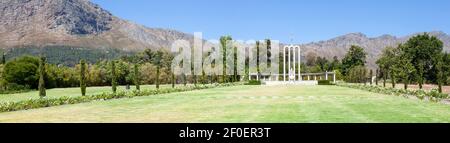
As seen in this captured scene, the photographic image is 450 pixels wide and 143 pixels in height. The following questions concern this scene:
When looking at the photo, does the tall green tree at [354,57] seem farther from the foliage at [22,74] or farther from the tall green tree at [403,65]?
the foliage at [22,74]

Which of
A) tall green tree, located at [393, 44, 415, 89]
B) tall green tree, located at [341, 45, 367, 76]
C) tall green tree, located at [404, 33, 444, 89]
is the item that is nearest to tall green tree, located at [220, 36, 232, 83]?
tall green tree, located at [393, 44, 415, 89]

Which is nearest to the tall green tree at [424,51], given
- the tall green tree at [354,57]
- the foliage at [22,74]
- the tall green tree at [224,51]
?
the tall green tree at [354,57]

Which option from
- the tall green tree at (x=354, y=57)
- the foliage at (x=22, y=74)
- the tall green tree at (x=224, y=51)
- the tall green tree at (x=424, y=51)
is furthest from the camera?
the tall green tree at (x=354, y=57)

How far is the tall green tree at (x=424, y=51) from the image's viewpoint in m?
88.2

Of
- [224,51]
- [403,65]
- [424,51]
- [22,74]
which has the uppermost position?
[424,51]

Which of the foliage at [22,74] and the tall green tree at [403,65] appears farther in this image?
the tall green tree at [403,65]

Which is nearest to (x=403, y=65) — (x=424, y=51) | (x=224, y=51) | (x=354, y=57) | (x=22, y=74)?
(x=424, y=51)

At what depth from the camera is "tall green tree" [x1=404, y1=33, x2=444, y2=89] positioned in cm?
8825

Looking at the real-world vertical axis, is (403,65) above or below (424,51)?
below

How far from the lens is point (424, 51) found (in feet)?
289

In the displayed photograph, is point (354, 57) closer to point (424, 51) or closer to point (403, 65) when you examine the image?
point (424, 51)

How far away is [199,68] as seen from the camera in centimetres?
8019
